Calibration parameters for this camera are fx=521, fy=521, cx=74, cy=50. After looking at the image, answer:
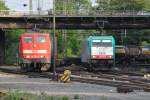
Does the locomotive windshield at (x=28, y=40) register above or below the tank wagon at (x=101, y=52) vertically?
above

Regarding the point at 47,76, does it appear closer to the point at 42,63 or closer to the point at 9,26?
the point at 42,63

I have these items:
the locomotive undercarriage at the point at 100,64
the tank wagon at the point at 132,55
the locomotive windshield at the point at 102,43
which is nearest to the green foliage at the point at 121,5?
the tank wagon at the point at 132,55

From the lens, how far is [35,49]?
144ft

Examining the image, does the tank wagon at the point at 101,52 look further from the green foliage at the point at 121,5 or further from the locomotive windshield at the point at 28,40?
the green foliage at the point at 121,5

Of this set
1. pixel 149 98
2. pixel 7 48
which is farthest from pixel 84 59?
pixel 7 48

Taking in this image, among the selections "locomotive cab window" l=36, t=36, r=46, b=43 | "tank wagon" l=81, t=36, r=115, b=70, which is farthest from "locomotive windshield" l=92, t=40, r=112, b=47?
"locomotive cab window" l=36, t=36, r=46, b=43

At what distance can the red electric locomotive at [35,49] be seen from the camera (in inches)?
1711

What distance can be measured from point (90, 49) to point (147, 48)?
1043 inches

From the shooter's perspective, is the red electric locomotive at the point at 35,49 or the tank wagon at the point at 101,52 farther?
the tank wagon at the point at 101,52

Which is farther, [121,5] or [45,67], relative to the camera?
[121,5]

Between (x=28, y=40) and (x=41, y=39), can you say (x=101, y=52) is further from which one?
(x=28, y=40)

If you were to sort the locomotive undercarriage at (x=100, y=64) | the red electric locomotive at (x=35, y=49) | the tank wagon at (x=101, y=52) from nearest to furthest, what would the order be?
the red electric locomotive at (x=35, y=49), the locomotive undercarriage at (x=100, y=64), the tank wagon at (x=101, y=52)

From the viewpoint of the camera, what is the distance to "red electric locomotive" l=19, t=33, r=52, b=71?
1711 inches

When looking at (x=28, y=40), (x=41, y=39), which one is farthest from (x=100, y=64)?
(x=28, y=40)
